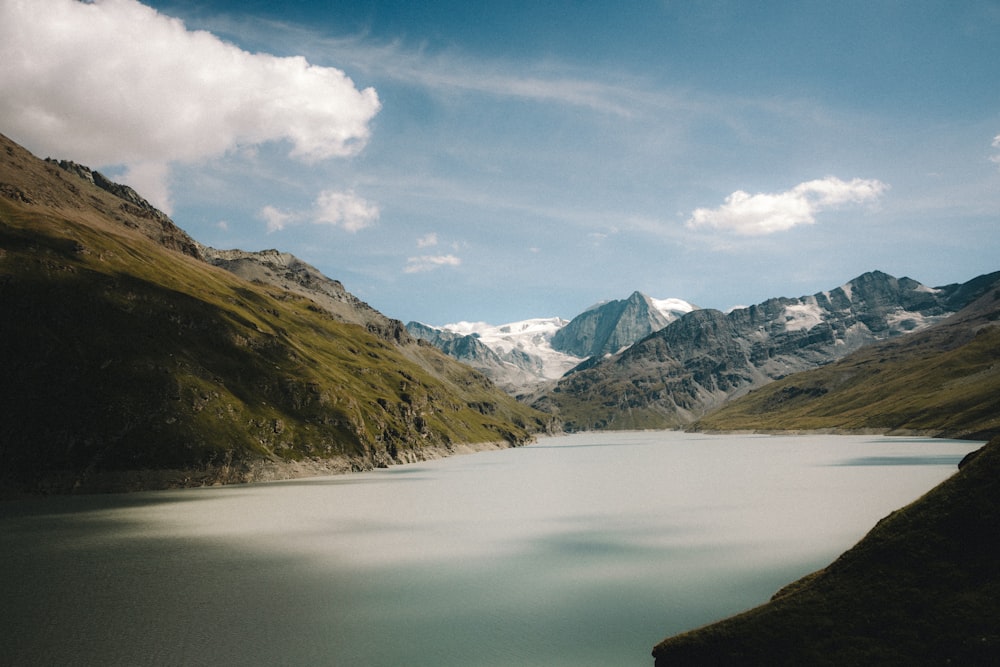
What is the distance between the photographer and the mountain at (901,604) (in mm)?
17469

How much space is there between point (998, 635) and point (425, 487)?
326ft

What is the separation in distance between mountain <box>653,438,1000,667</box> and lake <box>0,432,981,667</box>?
7.68m

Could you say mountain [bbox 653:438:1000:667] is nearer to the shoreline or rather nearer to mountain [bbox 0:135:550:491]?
the shoreline

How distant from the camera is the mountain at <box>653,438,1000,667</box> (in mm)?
17469

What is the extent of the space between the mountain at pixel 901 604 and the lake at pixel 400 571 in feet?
25.2

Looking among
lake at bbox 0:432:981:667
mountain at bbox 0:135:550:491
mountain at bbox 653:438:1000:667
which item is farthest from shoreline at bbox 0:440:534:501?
mountain at bbox 653:438:1000:667

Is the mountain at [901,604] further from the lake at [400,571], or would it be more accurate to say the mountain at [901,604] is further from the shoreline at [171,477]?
the shoreline at [171,477]

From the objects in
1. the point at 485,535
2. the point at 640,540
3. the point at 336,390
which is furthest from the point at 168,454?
the point at 640,540

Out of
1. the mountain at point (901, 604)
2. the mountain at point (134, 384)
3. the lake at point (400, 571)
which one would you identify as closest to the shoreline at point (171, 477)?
the mountain at point (134, 384)

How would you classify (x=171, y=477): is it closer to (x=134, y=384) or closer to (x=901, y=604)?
(x=134, y=384)

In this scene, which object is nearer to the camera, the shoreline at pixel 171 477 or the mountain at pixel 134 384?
the shoreline at pixel 171 477

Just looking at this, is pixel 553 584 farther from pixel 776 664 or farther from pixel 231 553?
pixel 231 553

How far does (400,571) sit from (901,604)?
33788mm

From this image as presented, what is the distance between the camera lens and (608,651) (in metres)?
27.2
